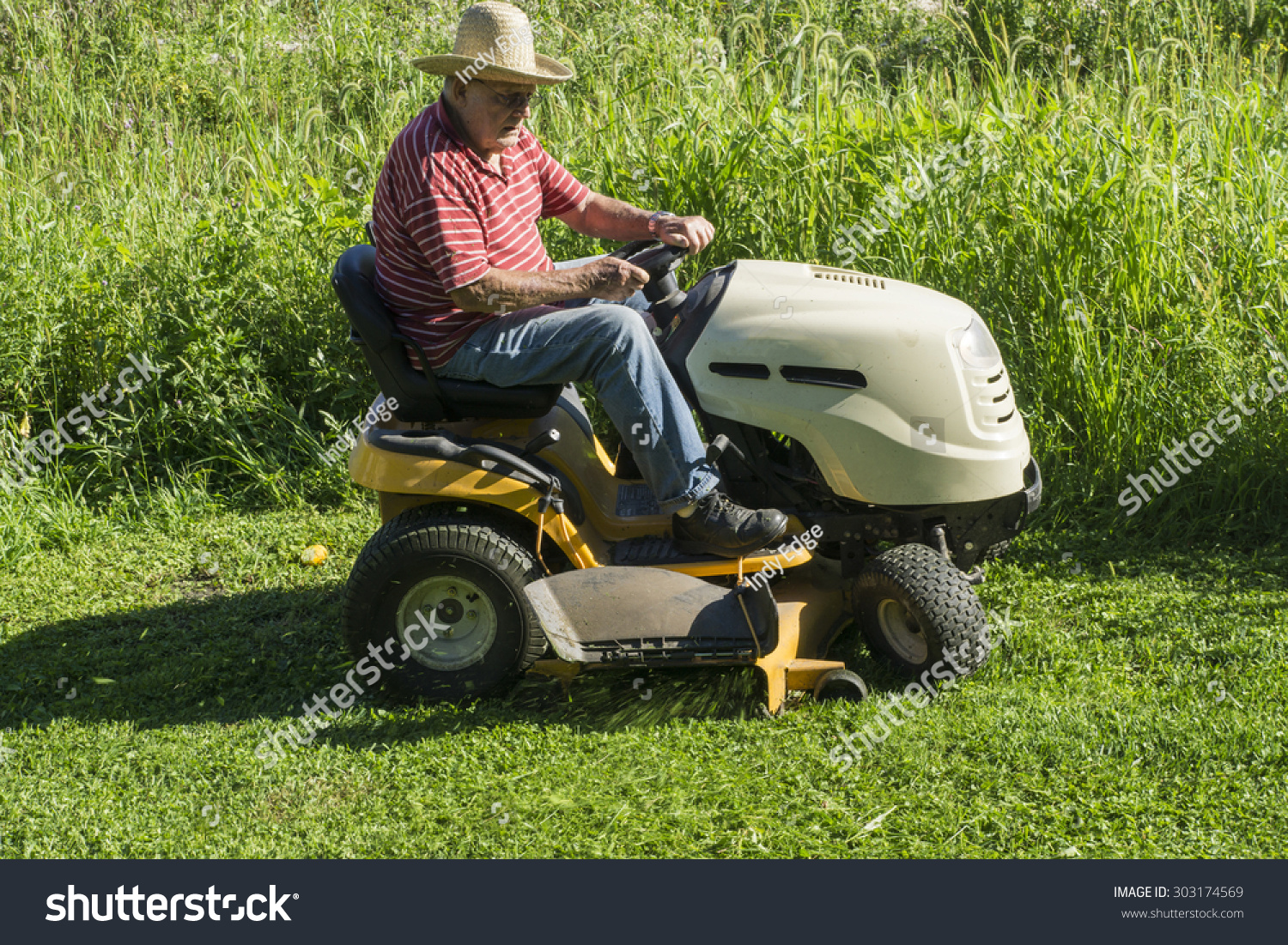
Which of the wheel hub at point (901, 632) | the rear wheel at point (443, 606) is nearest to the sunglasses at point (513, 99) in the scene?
the rear wheel at point (443, 606)

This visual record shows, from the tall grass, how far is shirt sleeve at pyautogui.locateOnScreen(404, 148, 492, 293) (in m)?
1.96

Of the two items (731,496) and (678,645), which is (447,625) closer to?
(678,645)

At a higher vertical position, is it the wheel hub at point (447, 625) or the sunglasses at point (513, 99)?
the sunglasses at point (513, 99)

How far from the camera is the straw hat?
10.2 ft

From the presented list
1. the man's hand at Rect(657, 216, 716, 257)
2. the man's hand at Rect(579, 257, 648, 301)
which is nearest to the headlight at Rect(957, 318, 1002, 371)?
the man's hand at Rect(657, 216, 716, 257)

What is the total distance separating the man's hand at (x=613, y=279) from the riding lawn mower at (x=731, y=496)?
19 cm

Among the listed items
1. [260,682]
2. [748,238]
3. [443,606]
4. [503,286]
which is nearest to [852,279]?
[503,286]

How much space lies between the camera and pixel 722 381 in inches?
126

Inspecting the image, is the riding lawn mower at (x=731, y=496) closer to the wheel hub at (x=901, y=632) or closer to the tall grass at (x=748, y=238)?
the wheel hub at (x=901, y=632)

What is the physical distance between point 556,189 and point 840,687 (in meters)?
1.70

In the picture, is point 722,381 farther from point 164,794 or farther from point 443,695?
point 164,794

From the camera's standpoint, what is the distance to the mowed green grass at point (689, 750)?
2.75 meters

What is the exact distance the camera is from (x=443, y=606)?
11.2 ft

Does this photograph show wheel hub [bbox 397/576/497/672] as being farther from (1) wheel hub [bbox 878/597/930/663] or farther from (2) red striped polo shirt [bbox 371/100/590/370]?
(1) wheel hub [bbox 878/597/930/663]
